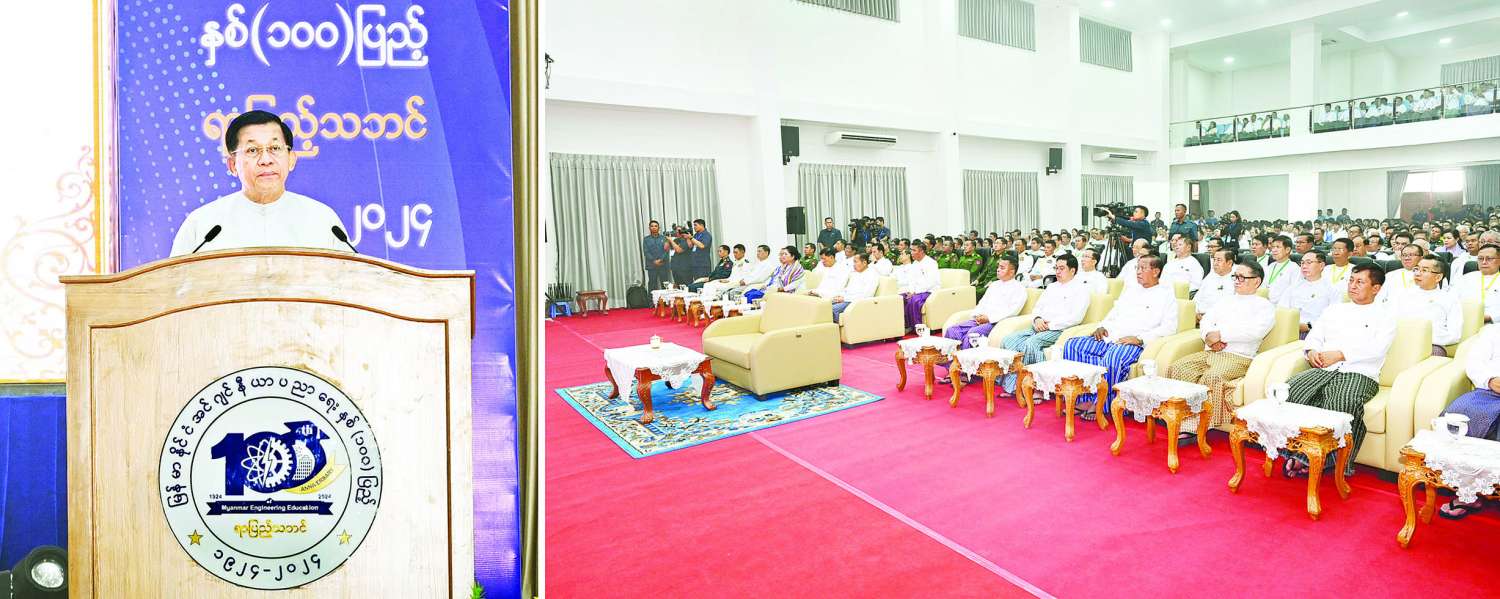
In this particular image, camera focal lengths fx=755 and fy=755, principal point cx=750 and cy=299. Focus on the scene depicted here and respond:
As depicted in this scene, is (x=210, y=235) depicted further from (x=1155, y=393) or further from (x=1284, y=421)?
(x=1155, y=393)

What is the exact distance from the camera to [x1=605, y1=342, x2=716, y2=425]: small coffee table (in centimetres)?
459

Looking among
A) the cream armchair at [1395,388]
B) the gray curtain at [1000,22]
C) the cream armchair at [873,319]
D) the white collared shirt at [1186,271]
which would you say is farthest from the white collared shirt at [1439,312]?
the gray curtain at [1000,22]

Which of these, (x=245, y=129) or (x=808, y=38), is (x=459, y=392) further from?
(x=808, y=38)

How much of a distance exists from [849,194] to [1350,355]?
9.65 m

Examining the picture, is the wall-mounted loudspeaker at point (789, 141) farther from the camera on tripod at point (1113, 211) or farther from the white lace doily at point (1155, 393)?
the white lace doily at point (1155, 393)

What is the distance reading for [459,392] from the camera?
1103 mm

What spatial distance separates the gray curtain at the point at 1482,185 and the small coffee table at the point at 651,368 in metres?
21.1

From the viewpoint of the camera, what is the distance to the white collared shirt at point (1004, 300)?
5.80 meters

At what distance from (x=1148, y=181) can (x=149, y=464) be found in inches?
813

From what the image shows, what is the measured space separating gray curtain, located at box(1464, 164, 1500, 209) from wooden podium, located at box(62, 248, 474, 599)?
23613mm

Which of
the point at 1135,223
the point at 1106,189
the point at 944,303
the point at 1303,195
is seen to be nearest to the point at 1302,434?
the point at 944,303

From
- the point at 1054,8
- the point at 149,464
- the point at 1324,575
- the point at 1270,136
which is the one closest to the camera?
the point at 149,464

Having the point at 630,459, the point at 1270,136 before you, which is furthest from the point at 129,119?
the point at 1270,136

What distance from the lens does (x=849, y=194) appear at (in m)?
13.0
